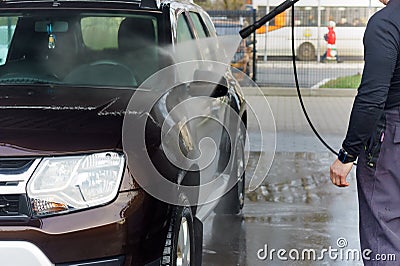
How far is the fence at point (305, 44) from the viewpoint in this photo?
52.1 feet

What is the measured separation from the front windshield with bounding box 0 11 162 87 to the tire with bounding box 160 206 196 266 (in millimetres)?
1070

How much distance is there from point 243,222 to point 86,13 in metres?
2.42

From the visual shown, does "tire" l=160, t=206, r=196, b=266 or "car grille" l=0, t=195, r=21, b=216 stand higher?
"car grille" l=0, t=195, r=21, b=216

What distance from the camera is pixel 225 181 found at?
547cm

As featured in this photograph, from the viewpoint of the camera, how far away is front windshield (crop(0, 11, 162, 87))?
4605 mm

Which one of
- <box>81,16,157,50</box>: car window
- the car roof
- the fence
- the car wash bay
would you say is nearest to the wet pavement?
the car wash bay

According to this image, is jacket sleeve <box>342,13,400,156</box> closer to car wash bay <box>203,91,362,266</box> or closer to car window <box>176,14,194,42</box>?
car window <box>176,14,194,42</box>

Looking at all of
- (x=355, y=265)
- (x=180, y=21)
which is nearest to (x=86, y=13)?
(x=180, y=21)

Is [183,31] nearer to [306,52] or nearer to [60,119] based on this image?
[60,119]

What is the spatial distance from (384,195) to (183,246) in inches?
44.9

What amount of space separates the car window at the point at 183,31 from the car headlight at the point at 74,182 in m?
1.81

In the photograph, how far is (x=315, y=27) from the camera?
61.1 feet

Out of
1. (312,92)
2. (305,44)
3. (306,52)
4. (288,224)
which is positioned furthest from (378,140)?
(305,44)

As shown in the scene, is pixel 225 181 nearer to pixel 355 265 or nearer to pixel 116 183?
pixel 355 265
